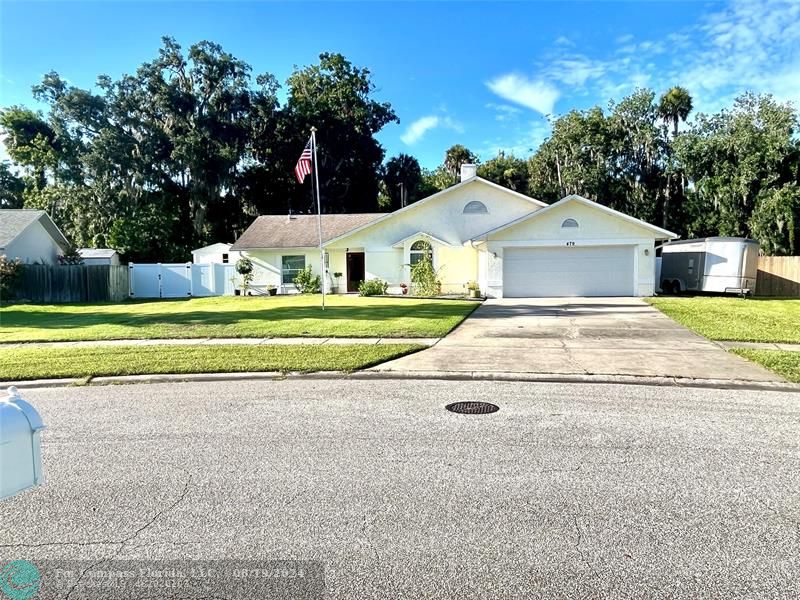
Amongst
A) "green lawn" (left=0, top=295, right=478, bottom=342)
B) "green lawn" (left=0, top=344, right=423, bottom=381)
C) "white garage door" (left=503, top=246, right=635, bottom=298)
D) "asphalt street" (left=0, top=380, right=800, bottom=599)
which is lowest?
"asphalt street" (left=0, top=380, right=800, bottom=599)

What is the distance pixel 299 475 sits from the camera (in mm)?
4098

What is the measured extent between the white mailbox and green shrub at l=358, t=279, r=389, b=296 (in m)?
21.2

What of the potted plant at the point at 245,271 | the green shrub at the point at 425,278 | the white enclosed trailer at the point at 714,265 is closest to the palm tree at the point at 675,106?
the white enclosed trailer at the point at 714,265

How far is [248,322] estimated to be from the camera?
13.9 m

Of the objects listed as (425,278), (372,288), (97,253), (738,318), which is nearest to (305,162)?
(372,288)

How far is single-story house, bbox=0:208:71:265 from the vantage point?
963 inches

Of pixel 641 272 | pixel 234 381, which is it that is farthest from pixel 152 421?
pixel 641 272

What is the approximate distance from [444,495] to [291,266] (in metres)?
24.3

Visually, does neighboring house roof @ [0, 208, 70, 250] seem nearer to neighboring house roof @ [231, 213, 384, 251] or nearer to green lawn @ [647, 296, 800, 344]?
neighboring house roof @ [231, 213, 384, 251]

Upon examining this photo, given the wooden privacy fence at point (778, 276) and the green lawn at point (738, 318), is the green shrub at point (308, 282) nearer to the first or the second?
the green lawn at point (738, 318)

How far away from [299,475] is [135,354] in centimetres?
693

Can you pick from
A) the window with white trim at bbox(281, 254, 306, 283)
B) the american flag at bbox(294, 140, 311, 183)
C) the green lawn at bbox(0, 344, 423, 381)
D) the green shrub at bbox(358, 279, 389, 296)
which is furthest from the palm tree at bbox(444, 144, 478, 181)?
the green lawn at bbox(0, 344, 423, 381)

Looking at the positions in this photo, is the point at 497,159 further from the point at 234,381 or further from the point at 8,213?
the point at 234,381

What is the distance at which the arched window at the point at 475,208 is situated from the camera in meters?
25.0
